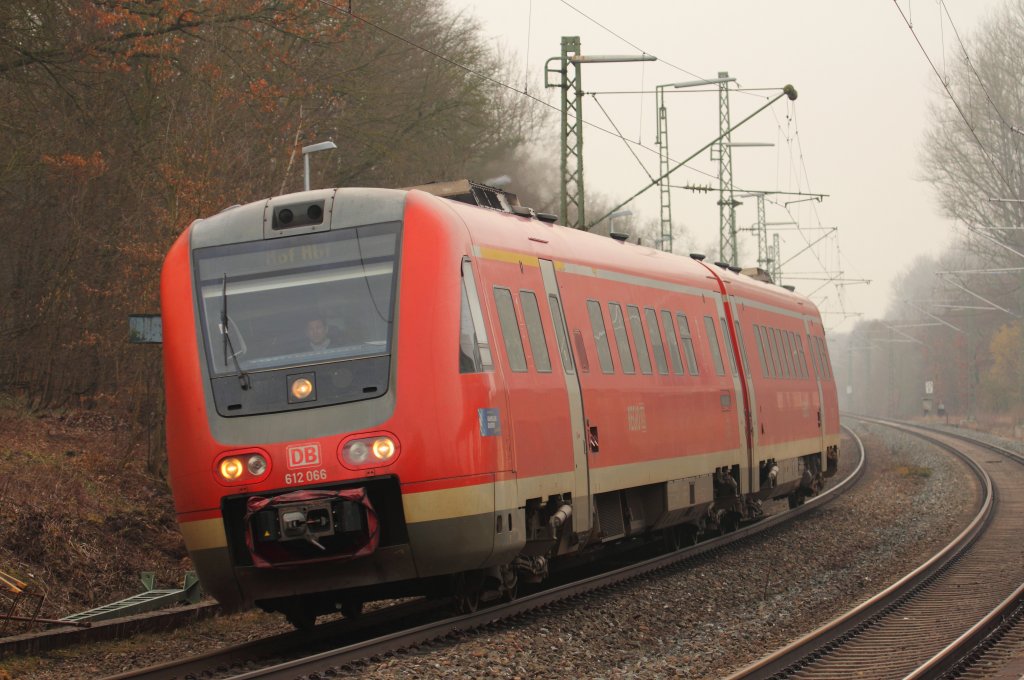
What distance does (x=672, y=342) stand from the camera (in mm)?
14828

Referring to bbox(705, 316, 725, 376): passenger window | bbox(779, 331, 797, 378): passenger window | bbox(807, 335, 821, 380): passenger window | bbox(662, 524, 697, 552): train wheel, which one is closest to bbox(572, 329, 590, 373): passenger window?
bbox(705, 316, 725, 376): passenger window

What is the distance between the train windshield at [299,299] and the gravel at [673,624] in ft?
7.24

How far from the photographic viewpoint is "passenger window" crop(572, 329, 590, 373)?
1216 cm

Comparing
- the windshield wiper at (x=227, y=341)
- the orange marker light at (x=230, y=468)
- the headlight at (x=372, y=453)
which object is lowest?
the orange marker light at (x=230, y=468)

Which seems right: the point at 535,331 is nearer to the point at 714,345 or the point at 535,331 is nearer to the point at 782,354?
the point at 714,345

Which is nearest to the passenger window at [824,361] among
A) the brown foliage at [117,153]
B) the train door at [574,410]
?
the brown foliage at [117,153]

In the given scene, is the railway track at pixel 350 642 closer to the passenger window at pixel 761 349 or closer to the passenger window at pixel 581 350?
the passenger window at pixel 581 350

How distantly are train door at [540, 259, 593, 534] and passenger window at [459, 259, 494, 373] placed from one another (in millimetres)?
1622

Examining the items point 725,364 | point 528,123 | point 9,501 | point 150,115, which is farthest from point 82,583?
point 528,123

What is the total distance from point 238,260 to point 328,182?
18580mm

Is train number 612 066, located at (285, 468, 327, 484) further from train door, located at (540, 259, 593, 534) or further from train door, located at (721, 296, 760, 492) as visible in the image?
train door, located at (721, 296, 760, 492)

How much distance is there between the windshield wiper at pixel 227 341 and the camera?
980 centimetres

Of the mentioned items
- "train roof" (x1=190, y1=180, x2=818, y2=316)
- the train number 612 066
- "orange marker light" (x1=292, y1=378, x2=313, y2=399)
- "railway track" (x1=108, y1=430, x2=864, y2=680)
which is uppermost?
"train roof" (x1=190, y1=180, x2=818, y2=316)

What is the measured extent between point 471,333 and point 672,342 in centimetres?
521
